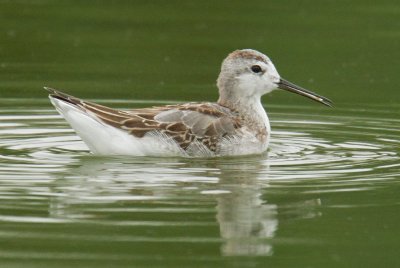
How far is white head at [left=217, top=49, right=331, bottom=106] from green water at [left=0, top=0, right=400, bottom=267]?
2.23 feet

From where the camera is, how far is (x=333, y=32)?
2305cm

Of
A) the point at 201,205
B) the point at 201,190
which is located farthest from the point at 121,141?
the point at 201,205

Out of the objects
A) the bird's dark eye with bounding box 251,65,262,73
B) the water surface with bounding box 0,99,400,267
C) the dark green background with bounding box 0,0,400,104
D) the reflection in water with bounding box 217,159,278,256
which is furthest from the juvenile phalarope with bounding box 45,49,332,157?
the dark green background with bounding box 0,0,400,104

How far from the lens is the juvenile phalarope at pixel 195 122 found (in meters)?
14.5

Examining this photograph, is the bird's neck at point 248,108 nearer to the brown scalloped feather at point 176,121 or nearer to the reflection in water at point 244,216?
the brown scalloped feather at point 176,121

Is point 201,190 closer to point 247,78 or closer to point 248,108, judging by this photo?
point 248,108

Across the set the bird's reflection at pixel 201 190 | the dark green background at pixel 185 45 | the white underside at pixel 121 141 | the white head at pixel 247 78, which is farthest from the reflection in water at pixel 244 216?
the dark green background at pixel 185 45

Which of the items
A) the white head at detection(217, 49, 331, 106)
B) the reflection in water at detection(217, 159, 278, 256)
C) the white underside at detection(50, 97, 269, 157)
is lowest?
the reflection in water at detection(217, 159, 278, 256)

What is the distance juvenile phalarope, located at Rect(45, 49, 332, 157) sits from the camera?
14469 millimetres

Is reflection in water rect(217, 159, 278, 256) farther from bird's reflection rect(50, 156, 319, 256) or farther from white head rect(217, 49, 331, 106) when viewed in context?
white head rect(217, 49, 331, 106)

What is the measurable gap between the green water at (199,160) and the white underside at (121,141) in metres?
0.15

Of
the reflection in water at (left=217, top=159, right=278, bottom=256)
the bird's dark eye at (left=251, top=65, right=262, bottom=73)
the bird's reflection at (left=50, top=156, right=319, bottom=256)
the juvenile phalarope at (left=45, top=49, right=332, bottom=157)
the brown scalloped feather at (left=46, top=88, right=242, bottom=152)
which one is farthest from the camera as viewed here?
the bird's dark eye at (left=251, top=65, right=262, bottom=73)

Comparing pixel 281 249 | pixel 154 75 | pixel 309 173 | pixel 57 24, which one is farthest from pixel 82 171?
pixel 57 24

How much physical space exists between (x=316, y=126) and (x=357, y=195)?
4.38 meters
